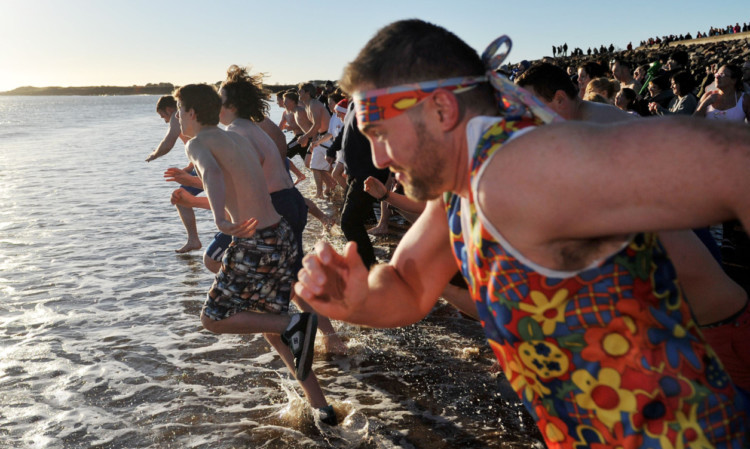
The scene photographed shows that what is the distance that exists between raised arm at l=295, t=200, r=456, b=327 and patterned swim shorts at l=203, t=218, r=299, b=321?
2.47 metres

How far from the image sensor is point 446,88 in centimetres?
175

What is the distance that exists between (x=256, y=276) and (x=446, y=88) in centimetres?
314

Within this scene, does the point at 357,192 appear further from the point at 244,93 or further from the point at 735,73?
the point at 735,73

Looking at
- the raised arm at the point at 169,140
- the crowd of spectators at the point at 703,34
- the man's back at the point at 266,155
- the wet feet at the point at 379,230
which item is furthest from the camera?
the crowd of spectators at the point at 703,34

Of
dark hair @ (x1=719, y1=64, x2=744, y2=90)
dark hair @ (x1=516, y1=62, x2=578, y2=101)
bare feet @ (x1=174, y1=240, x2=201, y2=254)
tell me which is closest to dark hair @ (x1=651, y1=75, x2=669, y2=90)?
dark hair @ (x1=719, y1=64, x2=744, y2=90)

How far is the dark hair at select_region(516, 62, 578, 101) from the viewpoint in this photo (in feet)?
15.5

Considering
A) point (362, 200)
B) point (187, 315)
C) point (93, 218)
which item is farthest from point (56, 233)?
point (362, 200)

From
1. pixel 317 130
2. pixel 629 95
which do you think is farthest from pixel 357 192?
pixel 317 130

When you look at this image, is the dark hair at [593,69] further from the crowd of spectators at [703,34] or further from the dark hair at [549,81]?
the crowd of spectators at [703,34]

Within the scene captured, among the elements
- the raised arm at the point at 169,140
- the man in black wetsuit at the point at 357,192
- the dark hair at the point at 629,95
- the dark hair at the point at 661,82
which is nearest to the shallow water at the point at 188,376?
the man in black wetsuit at the point at 357,192

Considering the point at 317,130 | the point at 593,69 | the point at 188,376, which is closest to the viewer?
the point at 188,376

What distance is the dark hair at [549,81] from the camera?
4.71m

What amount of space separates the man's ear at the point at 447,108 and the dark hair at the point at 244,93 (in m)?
4.16

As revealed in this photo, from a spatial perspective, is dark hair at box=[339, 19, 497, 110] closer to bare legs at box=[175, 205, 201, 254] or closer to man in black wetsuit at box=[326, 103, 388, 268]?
man in black wetsuit at box=[326, 103, 388, 268]
